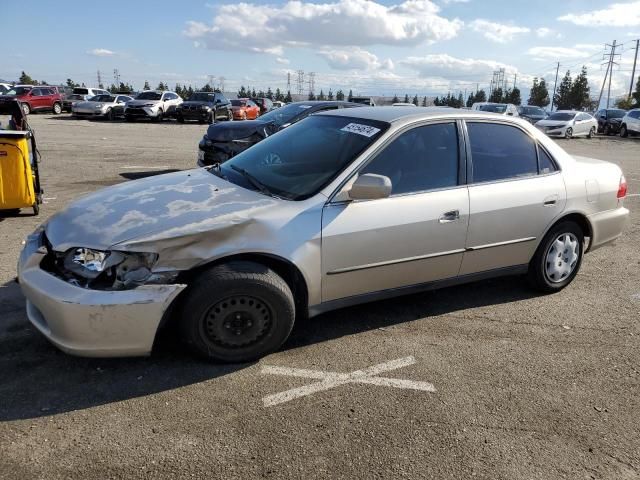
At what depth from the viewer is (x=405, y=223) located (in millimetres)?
3744

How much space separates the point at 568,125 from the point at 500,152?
26534mm

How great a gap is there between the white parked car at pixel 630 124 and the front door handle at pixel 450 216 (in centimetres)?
3128

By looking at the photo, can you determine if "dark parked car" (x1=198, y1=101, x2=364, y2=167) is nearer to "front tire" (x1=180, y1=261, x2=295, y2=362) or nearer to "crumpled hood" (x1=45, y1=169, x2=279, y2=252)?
"crumpled hood" (x1=45, y1=169, x2=279, y2=252)

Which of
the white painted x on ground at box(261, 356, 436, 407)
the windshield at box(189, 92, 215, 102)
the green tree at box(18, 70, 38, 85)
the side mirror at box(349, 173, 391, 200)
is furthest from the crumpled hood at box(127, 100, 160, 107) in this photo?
the green tree at box(18, 70, 38, 85)

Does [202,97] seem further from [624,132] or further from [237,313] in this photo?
[237,313]

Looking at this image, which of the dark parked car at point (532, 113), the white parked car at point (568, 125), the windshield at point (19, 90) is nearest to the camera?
the white parked car at point (568, 125)

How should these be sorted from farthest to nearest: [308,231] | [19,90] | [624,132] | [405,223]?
[19,90], [624,132], [405,223], [308,231]

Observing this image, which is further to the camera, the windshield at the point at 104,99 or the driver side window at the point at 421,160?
the windshield at the point at 104,99

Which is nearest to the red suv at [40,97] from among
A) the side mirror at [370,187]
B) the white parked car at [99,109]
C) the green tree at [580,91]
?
the white parked car at [99,109]

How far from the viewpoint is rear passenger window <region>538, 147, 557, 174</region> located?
179 inches

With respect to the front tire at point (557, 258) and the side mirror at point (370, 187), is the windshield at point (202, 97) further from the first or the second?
the side mirror at point (370, 187)

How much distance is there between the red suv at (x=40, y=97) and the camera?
1248 inches

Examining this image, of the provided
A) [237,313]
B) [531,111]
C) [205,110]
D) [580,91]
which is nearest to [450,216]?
[237,313]

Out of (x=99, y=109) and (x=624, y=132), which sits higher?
(x=99, y=109)
